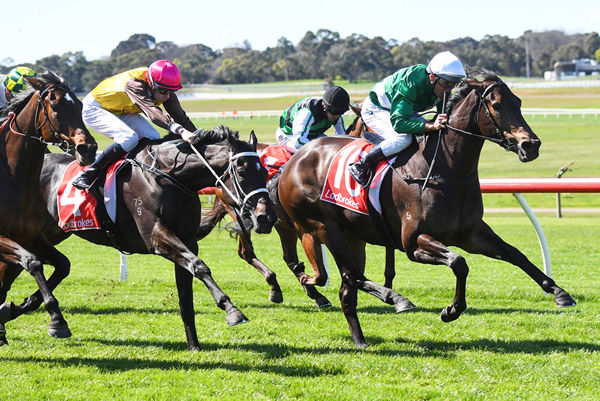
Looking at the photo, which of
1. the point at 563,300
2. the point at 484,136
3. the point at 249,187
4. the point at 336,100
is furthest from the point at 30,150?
the point at 563,300

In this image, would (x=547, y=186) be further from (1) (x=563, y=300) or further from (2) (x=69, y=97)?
(2) (x=69, y=97)

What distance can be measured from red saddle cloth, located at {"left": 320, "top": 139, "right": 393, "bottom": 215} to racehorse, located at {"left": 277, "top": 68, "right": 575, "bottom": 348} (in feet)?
0.24

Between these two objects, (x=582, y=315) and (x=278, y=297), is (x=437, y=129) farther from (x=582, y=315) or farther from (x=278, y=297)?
(x=278, y=297)

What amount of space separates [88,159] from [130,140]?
91 cm

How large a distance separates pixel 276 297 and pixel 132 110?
226 centimetres

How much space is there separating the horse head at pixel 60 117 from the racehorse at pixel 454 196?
81.8 inches

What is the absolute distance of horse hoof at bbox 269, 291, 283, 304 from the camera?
24.6ft

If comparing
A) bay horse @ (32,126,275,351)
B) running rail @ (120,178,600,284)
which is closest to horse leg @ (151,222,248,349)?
bay horse @ (32,126,275,351)

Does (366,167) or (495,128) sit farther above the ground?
(495,128)

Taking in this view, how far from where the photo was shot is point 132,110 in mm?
6230

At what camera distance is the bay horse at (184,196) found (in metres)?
5.18

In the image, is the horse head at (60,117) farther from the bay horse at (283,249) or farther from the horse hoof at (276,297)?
the horse hoof at (276,297)

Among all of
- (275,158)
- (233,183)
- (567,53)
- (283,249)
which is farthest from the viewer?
(567,53)

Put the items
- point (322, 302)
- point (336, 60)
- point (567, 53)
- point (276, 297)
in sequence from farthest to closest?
point (567, 53), point (336, 60), point (276, 297), point (322, 302)
